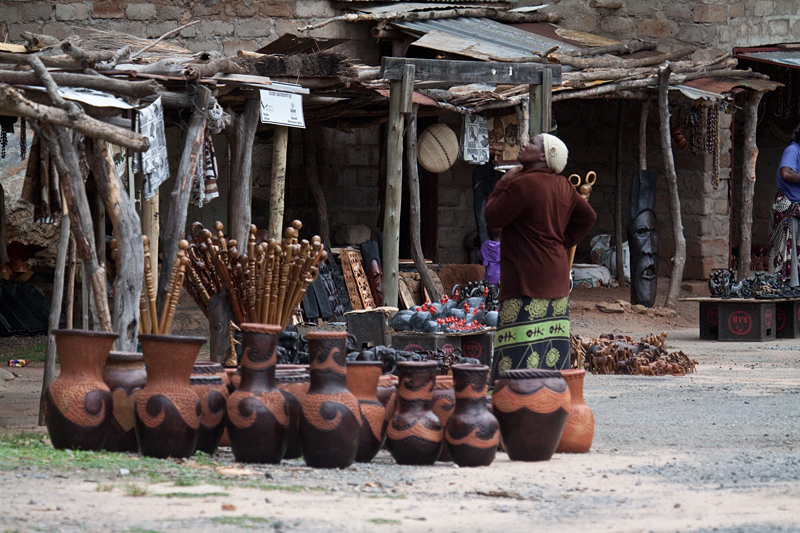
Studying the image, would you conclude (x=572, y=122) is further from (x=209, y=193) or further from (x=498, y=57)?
(x=209, y=193)

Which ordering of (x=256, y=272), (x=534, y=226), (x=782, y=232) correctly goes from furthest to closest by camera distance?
(x=782, y=232), (x=256, y=272), (x=534, y=226)

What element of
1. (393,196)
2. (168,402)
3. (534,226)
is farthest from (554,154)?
(393,196)

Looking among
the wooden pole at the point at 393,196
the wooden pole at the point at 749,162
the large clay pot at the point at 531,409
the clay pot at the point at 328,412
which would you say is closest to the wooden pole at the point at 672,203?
the wooden pole at the point at 749,162

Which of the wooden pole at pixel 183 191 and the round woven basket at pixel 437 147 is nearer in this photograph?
the wooden pole at pixel 183 191

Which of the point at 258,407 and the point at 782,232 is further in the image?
the point at 782,232

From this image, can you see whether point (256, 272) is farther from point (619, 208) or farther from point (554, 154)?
point (619, 208)

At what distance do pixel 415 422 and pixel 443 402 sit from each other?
0.71ft

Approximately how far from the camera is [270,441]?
14.5ft

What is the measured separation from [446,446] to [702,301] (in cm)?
652

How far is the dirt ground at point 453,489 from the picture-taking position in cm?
344

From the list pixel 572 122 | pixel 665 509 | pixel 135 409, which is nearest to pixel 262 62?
pixel 135 409

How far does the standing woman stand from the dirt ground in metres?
0.55

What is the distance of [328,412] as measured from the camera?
4.39 meters

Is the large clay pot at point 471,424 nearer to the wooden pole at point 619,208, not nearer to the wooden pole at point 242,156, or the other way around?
the wooden pole at point 242,156
